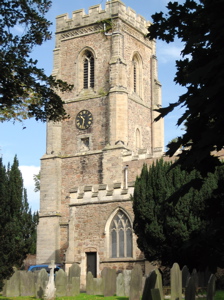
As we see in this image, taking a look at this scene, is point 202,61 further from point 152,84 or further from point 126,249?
point 152,84

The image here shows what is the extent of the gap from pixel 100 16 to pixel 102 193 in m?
16.4

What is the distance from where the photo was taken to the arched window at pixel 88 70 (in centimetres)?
3669

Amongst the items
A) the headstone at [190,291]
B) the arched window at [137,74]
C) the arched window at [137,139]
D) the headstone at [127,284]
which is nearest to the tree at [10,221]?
the headstone at [127,284]

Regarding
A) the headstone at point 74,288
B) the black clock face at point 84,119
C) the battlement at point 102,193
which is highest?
the black clock face at point 84,119

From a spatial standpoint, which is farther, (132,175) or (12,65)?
(132,175)

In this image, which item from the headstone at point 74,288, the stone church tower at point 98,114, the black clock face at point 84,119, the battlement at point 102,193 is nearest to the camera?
the headstone at point 74,288

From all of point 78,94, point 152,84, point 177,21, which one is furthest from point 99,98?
point 177,21

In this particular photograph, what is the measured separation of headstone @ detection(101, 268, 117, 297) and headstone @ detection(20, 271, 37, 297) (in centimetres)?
278

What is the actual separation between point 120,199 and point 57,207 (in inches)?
421

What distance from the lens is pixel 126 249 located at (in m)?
23.9

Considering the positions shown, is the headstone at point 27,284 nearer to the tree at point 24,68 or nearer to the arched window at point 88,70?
the tree at point 24,68

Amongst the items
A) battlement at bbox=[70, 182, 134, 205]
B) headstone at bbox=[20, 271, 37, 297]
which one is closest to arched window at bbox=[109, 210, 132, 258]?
battlement at bbox=[70, 182, 134, 205]

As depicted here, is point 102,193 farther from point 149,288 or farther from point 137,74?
point 149,288

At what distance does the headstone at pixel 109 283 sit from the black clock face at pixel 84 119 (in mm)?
18132
